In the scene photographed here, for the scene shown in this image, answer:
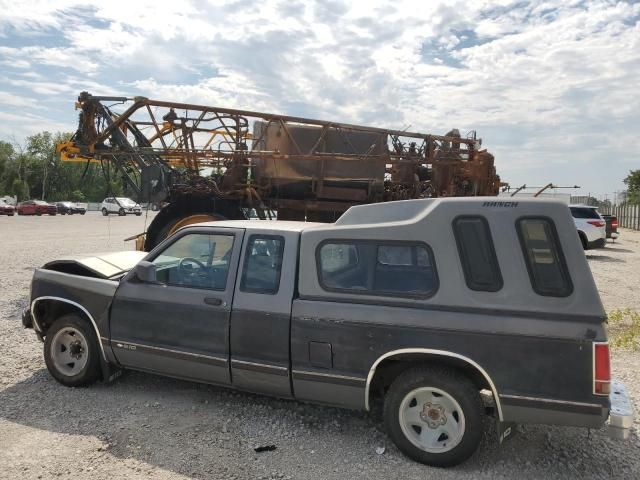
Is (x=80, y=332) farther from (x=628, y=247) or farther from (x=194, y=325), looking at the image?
(x=628, y=247)

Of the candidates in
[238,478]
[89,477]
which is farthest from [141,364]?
[238,478]

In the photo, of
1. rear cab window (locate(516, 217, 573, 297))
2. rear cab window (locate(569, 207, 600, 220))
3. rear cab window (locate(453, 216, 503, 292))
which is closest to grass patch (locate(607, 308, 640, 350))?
rear cab window (locate(516, 217, 573, 297))

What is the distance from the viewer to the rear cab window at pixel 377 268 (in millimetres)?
Result: 3488

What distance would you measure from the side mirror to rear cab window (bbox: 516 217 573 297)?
2930mm

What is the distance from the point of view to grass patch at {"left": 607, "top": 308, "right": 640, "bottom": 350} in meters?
6.34

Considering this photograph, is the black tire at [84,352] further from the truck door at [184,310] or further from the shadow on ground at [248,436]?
the truck door at [184,310]

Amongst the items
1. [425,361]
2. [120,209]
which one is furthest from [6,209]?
[425,361]

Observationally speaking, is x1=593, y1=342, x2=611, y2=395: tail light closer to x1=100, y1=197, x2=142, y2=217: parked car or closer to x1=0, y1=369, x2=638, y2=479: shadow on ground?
x1=0, y1=369, x2=638, y2=479: shadow on ground

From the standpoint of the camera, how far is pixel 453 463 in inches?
133

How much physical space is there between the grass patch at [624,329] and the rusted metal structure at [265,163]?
4198mm

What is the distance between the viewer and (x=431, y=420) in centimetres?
347

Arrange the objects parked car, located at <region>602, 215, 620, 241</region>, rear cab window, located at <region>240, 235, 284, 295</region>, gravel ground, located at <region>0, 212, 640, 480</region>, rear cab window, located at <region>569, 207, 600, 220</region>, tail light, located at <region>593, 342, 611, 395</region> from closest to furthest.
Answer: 1. tail light, located at <region>593, 342, 611, 395</region>
2. gravel ground, located at <region>0, 212, 640, 480</region>
3. rear cab window, located at <region>240, 235, 284, 295</region>
4. rear cab window, located at <region>569, 207, 600, 220</region>
5. parked car, located at <region>602, 215, 620, 241</region>

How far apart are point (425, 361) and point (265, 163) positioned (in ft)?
23.7

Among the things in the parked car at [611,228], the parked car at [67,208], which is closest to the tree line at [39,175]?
the parked car at [67,208]
